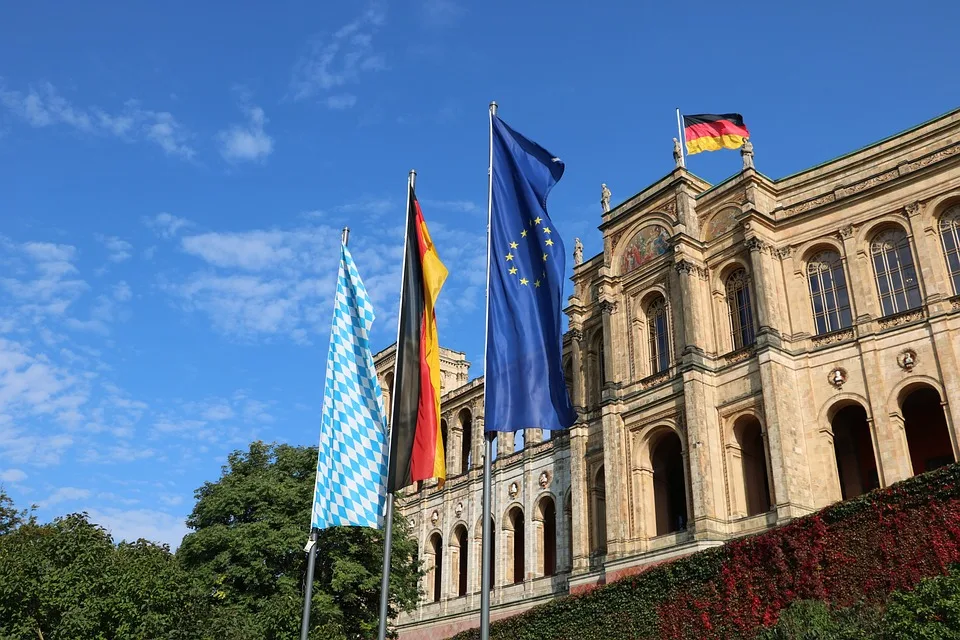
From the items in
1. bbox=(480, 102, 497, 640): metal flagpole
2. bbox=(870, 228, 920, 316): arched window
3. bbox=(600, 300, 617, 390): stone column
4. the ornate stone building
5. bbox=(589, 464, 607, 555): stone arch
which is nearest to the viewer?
bbox=(480, 102, 497, 640): metal flagpole

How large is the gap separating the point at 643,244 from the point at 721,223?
3.69m

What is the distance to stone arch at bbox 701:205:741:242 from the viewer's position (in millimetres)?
36406

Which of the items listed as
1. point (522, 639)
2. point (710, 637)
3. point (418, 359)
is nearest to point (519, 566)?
point (522, 639)

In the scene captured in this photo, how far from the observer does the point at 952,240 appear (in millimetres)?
31422

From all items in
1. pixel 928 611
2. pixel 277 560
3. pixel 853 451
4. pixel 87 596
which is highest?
pixel 853 451

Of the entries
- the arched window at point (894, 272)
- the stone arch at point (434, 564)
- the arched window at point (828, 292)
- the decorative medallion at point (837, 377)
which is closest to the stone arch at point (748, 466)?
the decorative medallion at point (837, 377)

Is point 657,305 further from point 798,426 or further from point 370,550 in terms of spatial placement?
point 370,550

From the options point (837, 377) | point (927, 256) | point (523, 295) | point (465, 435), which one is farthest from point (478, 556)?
point (523, 295)

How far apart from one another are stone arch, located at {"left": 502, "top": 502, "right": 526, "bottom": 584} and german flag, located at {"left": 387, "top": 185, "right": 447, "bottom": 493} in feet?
93.2

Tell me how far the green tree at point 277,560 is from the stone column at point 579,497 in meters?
7.15

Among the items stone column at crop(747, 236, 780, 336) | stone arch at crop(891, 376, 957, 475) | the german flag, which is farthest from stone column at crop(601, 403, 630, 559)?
the german flag

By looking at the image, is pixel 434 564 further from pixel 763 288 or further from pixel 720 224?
pixel 763 288

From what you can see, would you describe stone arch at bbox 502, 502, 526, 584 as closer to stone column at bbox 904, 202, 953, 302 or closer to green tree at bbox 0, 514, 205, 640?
green tree at bbox 0, 514, 205, 640

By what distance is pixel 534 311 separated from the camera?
16328 millimetres
